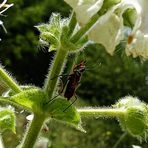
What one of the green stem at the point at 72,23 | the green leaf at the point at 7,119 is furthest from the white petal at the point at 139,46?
the green leaf at the point at 7,119

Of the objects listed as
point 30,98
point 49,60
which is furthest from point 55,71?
point 49,60

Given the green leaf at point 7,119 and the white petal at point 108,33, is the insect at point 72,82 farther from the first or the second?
the white petal at point 108,33

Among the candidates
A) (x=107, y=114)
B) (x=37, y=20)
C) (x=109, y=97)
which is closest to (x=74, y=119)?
(x=107, y=114)

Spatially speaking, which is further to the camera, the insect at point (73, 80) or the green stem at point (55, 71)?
the insect at point (73, 80)

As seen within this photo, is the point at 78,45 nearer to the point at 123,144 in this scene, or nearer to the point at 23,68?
the point at 123,144

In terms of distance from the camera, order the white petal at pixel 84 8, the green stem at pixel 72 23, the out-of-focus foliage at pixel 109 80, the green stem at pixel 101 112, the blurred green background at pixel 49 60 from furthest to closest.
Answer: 1. the out-of-focus foliage at pixel 109 80
2. the blurred green background at pixel 49 60
3. the green stem at pixel 101 112
4. the green stem at pixel 72 23
5. the white petal at pixel 84 8

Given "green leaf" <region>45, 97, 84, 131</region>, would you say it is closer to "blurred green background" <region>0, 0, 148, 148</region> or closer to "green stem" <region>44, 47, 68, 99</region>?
"green stem" <region>44, 47, 68, 99</region>

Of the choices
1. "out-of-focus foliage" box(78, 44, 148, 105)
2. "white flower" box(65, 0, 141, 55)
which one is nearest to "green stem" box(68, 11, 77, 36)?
"white flower" box(65, 0, 141, 55)
